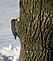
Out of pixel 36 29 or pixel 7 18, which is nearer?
pixel 36 29

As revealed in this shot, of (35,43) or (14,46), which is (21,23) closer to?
(35,43)

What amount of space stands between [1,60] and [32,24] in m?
4.14

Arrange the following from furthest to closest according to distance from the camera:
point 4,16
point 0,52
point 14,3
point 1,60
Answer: point 14,3 → point 4,16 → point 0,52 → point 1,60

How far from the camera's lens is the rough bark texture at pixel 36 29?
2537mm

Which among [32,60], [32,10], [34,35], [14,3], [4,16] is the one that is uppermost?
[14,3]

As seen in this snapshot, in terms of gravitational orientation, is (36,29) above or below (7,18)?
below

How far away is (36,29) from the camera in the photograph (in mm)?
2590

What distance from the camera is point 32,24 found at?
2.60m

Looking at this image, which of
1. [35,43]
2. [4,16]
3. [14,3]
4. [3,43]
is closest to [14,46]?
[3,43]

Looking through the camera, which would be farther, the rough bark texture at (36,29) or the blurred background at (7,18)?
the blurred background at (7,18)

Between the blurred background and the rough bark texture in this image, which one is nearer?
the rough bark texture

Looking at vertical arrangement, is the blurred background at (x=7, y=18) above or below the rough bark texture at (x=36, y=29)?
above

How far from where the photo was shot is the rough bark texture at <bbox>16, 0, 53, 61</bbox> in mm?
2537

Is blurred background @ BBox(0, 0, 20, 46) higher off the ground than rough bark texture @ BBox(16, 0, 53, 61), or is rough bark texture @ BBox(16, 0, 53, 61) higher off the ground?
blurred background @ BBox(0, 0, 20, 46)
